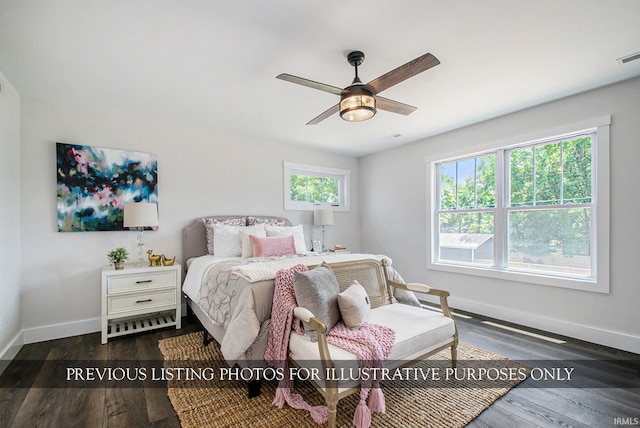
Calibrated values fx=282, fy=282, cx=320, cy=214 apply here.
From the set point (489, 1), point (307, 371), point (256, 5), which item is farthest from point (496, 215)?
point (256, 5)

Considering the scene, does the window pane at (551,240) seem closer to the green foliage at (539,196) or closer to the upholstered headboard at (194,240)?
the green foliage at (539,196)

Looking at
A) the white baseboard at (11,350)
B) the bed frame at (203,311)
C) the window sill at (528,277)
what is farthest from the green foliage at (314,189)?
the white baseboard at (11,350)

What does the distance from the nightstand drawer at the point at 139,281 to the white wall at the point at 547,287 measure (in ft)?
11.2

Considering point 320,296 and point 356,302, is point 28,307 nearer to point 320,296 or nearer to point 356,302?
point 320,296

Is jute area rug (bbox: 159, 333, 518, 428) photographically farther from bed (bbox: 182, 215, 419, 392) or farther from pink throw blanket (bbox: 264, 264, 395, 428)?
bed (bbox: 182, 215, 419, 392)

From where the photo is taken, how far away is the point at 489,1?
1654 mm

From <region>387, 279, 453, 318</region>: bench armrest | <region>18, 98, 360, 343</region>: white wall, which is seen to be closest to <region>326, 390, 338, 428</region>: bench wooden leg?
<region>387, 279, 453, 318</region>: bench armrest

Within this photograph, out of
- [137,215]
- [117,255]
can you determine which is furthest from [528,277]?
[117,255]

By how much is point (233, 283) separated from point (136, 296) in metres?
1.43

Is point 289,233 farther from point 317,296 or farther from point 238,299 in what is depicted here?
point 317,296

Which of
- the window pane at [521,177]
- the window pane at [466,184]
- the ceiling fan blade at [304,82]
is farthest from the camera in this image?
the window pane at [466,184]

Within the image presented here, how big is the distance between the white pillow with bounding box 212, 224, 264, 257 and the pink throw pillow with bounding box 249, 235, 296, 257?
259 mm

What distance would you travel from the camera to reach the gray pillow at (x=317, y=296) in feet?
6.19

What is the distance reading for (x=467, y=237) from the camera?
3967 millimetres
